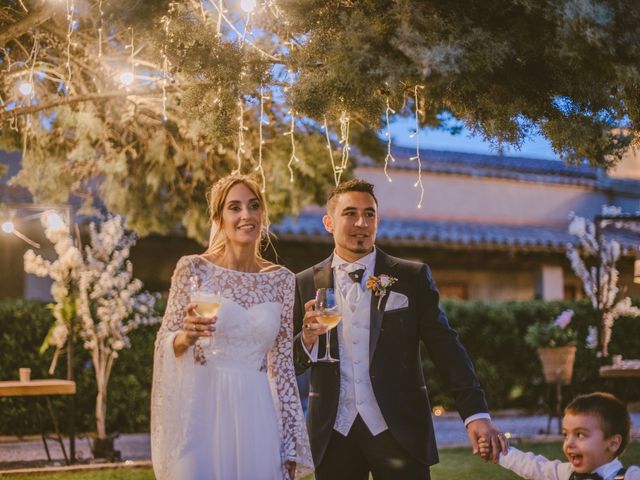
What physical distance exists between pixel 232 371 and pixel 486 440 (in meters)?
1.12

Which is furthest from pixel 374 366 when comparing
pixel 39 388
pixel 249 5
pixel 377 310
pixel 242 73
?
pixel 39 388

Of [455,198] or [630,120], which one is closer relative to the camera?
[630,120]

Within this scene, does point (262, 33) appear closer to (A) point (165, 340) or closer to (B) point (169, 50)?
(B) point (169, 50)

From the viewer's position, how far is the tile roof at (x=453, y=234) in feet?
50.8

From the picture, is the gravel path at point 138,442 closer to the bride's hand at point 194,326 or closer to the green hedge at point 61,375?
the green hedge at point 61,375

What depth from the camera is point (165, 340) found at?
12.0 ft

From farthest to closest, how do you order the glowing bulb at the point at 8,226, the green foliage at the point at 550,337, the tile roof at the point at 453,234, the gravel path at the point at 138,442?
the tile roof at the point at 453,234
the green foliage at the point at 550,337
the gravel path at the point at 138,442
the glowing bulb at the point at 8,226

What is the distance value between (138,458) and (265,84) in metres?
6.47

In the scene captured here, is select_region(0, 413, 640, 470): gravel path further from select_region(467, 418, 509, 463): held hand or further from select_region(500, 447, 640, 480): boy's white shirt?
select_region(467, 418, 509, 463): held hand

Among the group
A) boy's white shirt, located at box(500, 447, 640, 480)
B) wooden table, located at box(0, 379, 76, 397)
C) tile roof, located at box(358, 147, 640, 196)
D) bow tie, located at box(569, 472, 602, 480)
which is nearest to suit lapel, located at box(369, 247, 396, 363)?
boy's white shirt, located at box(500, 447, 640, 480)

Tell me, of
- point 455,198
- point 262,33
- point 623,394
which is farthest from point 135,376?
Result: point 455,198

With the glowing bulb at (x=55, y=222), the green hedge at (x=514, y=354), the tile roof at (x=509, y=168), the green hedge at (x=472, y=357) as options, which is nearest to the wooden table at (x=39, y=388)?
the glowing bulb at (x=55, y=222)

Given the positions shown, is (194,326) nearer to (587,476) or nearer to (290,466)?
(290,466)

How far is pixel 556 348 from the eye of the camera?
11.4 m
